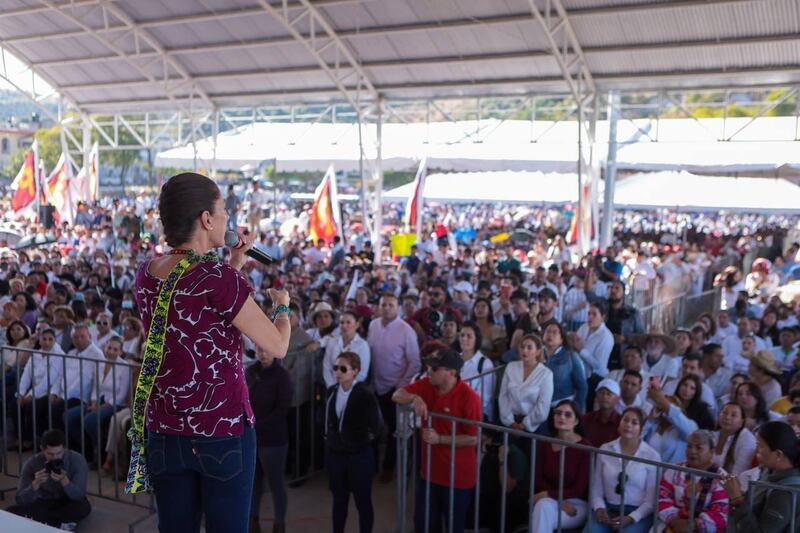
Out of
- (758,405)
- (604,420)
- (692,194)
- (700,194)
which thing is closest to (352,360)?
(604,420)

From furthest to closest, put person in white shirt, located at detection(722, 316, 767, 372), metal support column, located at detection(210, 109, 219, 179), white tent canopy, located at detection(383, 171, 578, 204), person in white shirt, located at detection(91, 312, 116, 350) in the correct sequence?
1. white tent canopy, located at detection(383, 171, 578, 204)
2. metal support column, located at detection(210, 109, 219, 179)
3. person in white shirt, located at detection(722, 316, 767, 372)
4. person in white shirt, located at detection(91, 312, 116, 350)

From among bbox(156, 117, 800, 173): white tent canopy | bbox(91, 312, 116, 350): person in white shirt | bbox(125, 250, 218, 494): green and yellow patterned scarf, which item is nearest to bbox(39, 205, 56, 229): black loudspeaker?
bbox(156, 117, 800, 173): white tent canopy

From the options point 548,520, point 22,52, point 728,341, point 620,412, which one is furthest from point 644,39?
point 22,52

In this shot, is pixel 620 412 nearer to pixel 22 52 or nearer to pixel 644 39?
pixel 644 39

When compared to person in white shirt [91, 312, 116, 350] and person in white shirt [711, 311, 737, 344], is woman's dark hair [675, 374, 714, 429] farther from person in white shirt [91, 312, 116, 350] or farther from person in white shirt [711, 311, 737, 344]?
person in white shirt [91, 312, 116, 350]

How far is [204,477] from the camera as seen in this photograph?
2.16 m

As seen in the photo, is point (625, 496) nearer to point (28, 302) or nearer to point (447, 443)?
point (447, 443)

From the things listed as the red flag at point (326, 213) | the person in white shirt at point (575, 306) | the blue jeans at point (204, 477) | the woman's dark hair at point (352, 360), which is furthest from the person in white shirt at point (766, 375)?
the red flag at point (326, 213)

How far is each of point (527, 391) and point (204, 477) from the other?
3.58m

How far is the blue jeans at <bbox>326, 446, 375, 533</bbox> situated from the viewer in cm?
525

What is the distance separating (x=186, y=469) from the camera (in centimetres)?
216

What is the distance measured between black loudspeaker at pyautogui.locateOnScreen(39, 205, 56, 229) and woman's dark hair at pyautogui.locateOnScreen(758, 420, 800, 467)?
2069 centimetres

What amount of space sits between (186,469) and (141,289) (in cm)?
50

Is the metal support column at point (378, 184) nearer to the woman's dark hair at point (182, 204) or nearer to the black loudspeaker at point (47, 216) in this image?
the black loudspeaker at point (47, 216)
